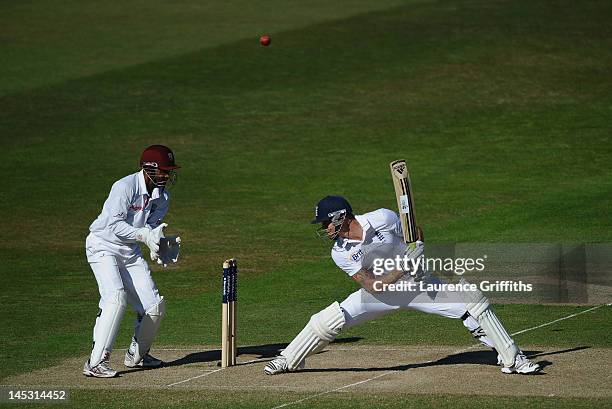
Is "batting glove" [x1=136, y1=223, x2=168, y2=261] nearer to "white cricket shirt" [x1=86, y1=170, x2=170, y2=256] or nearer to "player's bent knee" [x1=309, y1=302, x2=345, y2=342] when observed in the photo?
"white cricket shirt" [x1=86, y1=170, x2=170, y2=256]

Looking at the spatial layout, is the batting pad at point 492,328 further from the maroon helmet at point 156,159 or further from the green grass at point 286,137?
the maroon helmet at point 156,159

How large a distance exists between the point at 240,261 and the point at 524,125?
1046cm

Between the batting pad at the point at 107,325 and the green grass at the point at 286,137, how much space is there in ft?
3.30

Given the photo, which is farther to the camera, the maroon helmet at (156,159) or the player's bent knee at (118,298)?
the maroon helmet at (156,159)

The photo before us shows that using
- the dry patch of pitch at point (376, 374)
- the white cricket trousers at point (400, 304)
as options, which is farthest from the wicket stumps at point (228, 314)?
the white cricket trousers at point (400, 304)

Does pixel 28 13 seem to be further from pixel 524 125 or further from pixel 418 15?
pixel 524 125

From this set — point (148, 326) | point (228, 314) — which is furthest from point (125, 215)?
point (228, 314)

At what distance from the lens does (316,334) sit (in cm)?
1059

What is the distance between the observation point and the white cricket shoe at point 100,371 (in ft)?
35.6

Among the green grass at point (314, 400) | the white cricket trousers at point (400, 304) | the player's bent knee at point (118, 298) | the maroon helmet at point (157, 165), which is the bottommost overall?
the green grass at point (314, 400)

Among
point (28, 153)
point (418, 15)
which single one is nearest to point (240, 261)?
point (28, 153)

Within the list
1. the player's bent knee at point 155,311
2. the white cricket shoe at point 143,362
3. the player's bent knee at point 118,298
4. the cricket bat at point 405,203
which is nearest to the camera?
the cricket bat at point 405,203

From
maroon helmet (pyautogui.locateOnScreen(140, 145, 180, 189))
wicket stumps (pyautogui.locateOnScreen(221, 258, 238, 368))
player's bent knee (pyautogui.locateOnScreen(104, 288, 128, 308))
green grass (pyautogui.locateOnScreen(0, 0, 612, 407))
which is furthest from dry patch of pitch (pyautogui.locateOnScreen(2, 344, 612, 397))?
maroon helmet (pyautogui.locateOnScreen(140, 145, 180, 189))

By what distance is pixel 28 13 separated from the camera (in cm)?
3659
